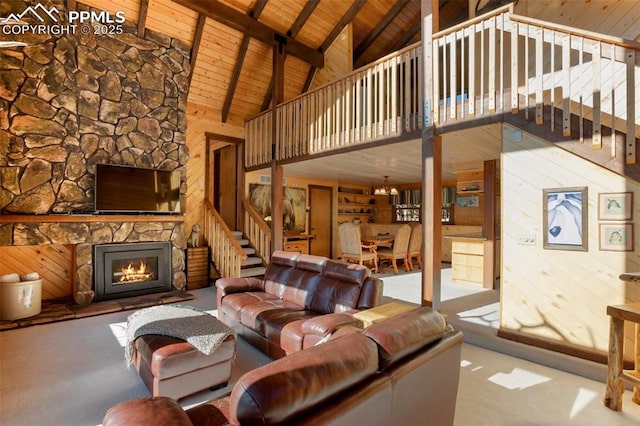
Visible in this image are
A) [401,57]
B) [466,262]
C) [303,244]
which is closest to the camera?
[401,57]

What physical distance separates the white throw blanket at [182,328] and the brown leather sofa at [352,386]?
2.81 feet

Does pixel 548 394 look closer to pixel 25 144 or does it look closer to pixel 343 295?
pixel 343 295

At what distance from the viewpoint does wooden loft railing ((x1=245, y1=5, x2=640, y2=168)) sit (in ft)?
9.31

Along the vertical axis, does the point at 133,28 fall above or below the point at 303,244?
above

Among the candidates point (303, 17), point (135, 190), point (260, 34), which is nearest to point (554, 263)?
point (135, 190)

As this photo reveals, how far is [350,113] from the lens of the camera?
16.7 feet

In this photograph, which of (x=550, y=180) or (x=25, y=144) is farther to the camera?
(x=25, y=144)

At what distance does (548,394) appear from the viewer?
2457mm

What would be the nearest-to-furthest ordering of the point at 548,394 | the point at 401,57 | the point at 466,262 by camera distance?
the point at 548,394, the point at 401,57, the point at 466,262

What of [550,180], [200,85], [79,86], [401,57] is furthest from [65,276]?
[550,180]

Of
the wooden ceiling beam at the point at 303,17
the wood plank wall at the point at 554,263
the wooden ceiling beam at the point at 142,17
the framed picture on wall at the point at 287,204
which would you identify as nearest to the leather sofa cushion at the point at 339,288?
the wood plank wall at the point at 554,263

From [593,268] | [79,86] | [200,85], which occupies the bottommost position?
[593,268]

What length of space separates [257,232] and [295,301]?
343 centimetres

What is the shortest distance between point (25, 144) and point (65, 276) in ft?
6.90
